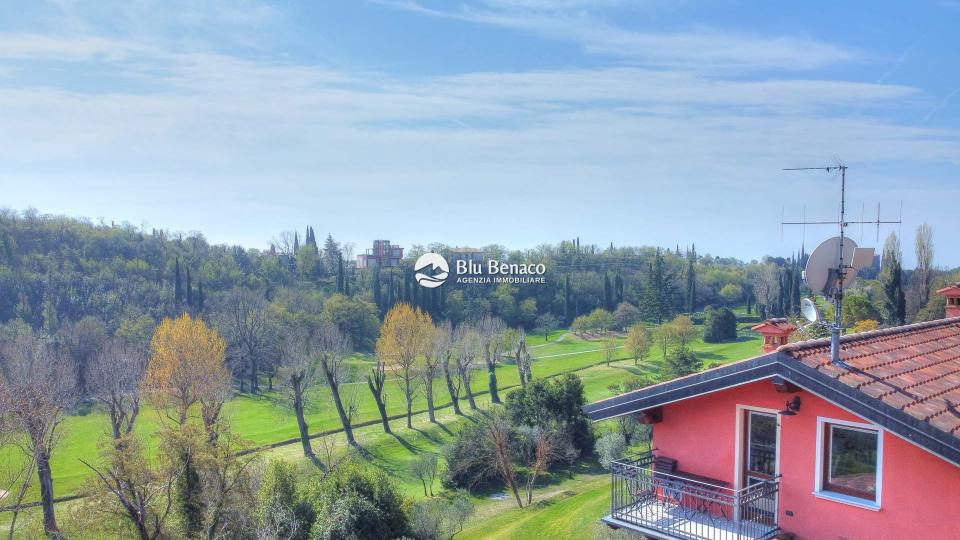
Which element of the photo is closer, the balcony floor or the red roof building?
the balcony floor

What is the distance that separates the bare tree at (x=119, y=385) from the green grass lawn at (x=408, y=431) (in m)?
1.23

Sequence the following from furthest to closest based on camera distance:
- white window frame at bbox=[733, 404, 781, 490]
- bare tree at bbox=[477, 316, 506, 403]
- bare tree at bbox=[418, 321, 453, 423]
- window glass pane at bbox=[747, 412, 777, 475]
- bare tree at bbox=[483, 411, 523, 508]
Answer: bare tree at bbox=[477, 316, 506, 403] → bare tree at bbox=[418, 321, 453, 423] → bare tree at bbox=[483, 411, 523, 508] → white window frame at bbox=[733, 404, 781, 490] → window glass pane at bbox=[747, 412, 777, 475]

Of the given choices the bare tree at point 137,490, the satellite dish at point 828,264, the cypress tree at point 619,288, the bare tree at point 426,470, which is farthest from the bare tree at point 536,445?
the cypress tree at point 619,288

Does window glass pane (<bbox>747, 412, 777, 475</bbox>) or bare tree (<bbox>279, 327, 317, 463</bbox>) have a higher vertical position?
window glass pane (<bbox>747, 412, 777, 475</bbox>)

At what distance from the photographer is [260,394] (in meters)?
52.2

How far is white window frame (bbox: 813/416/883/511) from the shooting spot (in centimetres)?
675

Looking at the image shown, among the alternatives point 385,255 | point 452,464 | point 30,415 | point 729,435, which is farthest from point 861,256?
point 385,255

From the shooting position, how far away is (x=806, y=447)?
7.31 meters

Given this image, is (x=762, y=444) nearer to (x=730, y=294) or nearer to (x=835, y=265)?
(x=835, y=265)

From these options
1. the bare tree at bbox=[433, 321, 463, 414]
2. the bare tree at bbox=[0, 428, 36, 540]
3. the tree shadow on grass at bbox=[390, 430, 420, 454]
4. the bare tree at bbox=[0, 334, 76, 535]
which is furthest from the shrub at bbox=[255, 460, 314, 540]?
the bare tree at bbox=[433, 321, 463, 414]

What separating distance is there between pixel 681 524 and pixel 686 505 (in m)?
0.37

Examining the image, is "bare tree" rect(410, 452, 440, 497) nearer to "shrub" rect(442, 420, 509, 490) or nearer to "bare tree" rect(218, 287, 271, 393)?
"shrub" rect(442, 420, 509, 490)

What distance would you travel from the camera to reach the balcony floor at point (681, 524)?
292 inches

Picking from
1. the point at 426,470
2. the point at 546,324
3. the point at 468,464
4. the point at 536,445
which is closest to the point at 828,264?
the point at 468,464
